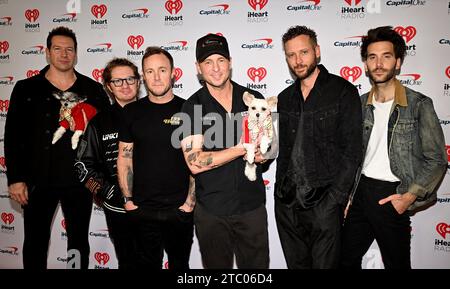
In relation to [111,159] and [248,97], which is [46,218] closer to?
[111,159]

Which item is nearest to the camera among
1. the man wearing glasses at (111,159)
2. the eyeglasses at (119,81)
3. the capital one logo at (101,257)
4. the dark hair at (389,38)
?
the dark hair at (389,38)

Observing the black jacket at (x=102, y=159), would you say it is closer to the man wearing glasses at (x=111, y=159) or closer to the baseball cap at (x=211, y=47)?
the man wearing glasses at (x=111, y=159)

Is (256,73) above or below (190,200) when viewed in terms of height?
above

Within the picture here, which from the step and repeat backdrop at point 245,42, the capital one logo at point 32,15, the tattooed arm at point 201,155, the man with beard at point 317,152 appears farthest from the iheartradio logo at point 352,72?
the capital one logo at point 32,15

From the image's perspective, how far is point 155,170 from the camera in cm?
250

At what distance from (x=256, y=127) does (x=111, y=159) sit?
48.9 inches

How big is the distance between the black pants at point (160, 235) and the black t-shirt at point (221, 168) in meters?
0.27

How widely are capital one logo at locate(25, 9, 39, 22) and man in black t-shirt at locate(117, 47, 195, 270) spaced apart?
2177 mm

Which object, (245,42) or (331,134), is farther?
(245,42)

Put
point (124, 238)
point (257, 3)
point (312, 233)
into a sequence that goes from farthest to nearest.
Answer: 1. point (257, 3)
2. point (124, 238)
3. point (312, 233)

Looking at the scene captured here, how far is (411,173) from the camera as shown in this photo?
8.16 ft

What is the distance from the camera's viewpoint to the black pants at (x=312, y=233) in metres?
2.39

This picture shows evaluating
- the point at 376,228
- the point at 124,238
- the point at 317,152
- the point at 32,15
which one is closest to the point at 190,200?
the point at 124,238
